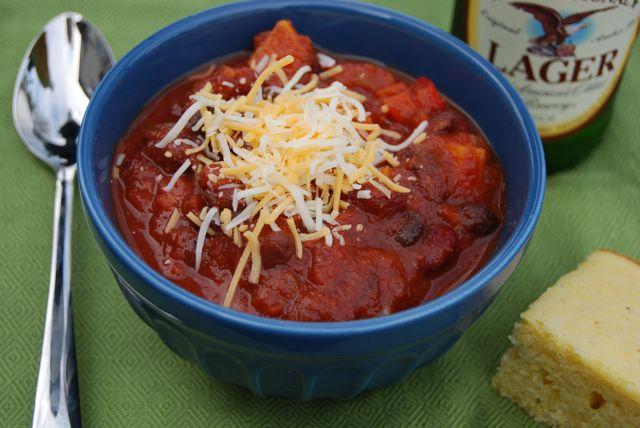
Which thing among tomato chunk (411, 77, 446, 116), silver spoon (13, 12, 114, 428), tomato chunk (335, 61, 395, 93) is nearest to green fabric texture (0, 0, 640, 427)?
silver spoon (13, 12, 114, 428)

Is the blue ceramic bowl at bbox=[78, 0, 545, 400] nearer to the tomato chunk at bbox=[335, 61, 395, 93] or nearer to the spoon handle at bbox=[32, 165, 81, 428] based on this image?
the tomato chunk at bbox=[335, 61, 395, 93]

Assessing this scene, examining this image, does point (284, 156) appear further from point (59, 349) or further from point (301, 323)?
point (59, 349)

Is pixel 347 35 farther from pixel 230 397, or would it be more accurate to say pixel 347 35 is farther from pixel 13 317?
pixel 13 317

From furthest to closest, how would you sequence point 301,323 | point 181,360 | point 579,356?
point 181,360, point 579,356, point 301,323

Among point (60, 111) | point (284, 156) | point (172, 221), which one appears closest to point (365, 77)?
point (284, 156)

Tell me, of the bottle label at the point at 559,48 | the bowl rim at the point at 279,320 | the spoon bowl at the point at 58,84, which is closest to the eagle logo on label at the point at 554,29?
the bottle label at the point at 559,48

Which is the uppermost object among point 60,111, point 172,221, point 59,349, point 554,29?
point 554,29

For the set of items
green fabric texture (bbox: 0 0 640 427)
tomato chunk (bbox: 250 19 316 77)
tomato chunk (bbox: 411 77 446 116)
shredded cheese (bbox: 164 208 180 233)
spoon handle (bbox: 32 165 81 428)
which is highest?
tomato chunk (bbox: 250 19 316 77)

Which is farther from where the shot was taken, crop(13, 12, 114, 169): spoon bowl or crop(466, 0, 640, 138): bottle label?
crop(13, 12, 114, 169): spoon bowl
